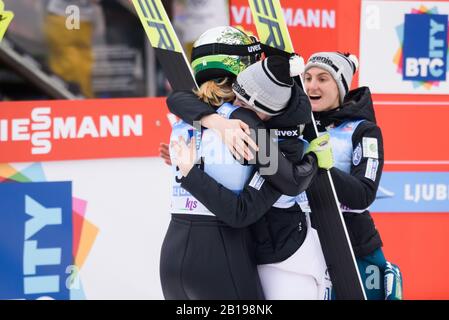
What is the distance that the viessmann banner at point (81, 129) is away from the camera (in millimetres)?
4199

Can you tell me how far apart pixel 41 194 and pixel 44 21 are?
112cm

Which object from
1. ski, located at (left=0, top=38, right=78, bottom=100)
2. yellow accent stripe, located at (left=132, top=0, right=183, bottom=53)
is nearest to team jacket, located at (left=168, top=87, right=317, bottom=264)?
yellow accent stripe, located at (left=132, top=0, right=183, bottom=53)

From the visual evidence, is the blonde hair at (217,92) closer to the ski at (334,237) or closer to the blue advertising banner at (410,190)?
the ski at (334,237)

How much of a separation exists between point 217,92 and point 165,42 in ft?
1.80

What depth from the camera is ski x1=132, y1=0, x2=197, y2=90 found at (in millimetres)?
2934

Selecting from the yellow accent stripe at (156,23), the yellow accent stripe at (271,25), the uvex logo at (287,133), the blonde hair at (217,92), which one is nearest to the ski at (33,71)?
the yellow accent stripe at (156,23)

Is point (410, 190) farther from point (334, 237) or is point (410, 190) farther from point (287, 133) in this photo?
point (287, 133)

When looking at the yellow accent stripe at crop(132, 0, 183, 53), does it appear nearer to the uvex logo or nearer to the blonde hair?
the blonde hair

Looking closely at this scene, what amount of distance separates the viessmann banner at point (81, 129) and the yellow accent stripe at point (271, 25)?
4.86 ft

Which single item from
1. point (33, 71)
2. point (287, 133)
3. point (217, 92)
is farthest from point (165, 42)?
point (33, 71)

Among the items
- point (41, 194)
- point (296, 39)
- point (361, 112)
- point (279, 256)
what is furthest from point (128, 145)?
point (279, 256)

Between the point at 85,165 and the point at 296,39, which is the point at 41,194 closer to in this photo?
the point at 85,165

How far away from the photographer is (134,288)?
173 inches

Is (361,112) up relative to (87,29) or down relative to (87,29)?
down
